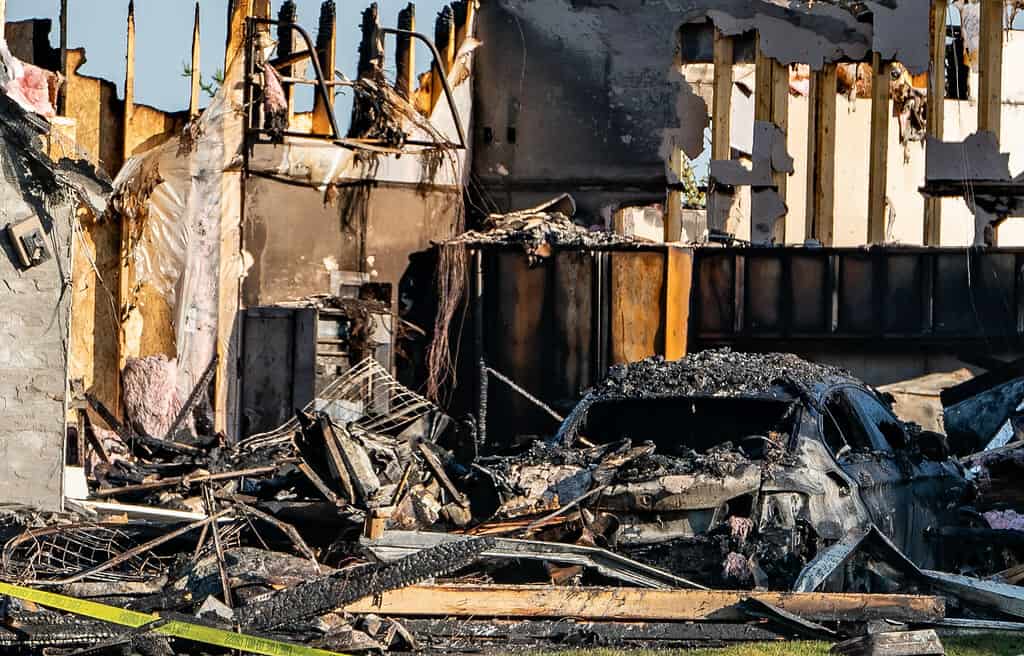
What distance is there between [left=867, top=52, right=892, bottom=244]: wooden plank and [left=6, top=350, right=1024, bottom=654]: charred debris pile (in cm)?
1315

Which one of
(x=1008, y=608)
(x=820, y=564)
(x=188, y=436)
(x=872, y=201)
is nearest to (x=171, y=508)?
(x=820, y=564)

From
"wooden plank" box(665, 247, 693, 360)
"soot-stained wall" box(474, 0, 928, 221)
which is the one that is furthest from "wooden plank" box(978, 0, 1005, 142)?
"wooden plank" box(665, 247, 693, 360)

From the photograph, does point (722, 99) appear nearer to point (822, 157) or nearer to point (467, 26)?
point (822, 157)

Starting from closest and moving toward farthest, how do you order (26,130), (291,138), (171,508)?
(26,130), (171,508), (291,138)

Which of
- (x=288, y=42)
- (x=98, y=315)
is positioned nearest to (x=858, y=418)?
(x=98, y=315)

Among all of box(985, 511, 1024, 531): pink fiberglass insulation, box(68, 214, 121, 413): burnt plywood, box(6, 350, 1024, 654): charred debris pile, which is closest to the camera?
box(6, 350, 1024, 654): charred debris pile

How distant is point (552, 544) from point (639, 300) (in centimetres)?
1151

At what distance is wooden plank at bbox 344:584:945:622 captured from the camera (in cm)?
978

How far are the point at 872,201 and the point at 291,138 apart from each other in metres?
9.37

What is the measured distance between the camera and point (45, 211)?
12.4 meters

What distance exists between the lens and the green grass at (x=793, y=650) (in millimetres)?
9234

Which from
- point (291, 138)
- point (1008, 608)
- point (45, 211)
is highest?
point (291, 138)

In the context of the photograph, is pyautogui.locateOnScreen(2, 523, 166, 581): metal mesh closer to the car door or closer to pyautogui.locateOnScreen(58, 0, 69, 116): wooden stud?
the car door

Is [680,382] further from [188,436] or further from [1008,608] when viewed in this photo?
[188,436]
